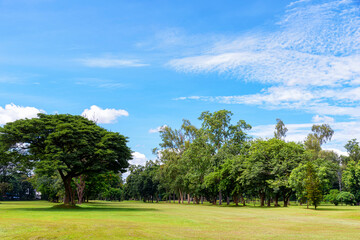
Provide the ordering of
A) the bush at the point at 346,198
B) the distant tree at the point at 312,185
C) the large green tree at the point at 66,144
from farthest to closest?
the bush at the point at 346,198
the distant tree at the point at 312,185
the large green tree at the point at 66,144

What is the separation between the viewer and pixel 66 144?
1751 inches

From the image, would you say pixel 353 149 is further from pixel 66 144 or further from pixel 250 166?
pixel 66 144

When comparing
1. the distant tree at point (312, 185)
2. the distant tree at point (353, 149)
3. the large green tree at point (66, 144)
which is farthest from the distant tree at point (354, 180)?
the large green tree at point (66, 144)

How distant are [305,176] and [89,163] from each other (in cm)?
3294

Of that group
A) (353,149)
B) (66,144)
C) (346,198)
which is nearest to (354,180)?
(346,198)

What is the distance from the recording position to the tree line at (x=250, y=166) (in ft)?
174

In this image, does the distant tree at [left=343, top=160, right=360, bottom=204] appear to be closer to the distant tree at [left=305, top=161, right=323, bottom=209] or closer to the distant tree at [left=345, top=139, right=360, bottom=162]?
the distant tree at [left=345, top=139, right=360, bottom=162]

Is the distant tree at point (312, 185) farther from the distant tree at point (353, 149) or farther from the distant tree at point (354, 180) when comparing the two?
the distant tree at point (353, 149)

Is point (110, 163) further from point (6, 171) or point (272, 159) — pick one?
point (6, 171)

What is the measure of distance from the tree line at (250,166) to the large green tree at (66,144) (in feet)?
88.1

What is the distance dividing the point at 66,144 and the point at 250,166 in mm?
34719

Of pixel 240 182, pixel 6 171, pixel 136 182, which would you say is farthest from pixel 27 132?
pixel 136 182

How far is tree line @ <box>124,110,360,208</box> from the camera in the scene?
5309cm

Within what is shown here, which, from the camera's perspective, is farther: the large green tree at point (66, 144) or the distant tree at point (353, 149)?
the distant tree at point (353, 149)
